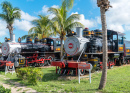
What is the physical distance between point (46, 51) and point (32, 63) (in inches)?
87.2

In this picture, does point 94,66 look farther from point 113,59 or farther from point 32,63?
point 32,63

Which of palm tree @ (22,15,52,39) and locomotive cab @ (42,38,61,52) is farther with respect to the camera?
palm tree @ (22,15,52,39)

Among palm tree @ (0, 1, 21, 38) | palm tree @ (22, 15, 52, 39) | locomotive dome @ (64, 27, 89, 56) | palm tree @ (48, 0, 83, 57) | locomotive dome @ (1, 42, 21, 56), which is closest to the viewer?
locomotive dome @ (64, 27, 89, 56)

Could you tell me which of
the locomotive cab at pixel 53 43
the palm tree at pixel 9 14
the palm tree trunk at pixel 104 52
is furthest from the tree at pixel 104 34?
the palm tree at pixel 9 14

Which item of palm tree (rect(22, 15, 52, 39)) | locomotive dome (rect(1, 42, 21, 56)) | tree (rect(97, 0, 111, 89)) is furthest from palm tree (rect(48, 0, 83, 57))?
tree (rect(97, 0, 111, 89))

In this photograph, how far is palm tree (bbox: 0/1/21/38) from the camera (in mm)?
21394

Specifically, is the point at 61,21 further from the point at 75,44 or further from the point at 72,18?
the point at 75,44

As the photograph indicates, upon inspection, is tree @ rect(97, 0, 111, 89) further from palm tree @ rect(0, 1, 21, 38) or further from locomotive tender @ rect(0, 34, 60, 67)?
palm tree @ rect(0, 1, 21, 38)

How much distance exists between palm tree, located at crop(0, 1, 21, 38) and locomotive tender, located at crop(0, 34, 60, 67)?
22.5 feet

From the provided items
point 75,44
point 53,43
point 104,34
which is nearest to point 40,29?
point 53,43

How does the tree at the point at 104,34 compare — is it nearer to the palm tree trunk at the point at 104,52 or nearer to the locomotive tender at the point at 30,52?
the palm tree trunk at the point at 104,52

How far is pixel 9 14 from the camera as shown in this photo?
21.5 meters

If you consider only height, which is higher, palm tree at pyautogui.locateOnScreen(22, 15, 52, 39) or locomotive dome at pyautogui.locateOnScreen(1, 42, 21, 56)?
palm tree at pyautogui.locateOnScreen(22, 15, 52, 39)

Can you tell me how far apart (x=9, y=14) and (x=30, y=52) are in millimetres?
9394
